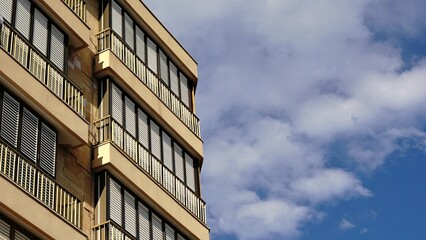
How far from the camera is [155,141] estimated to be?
30422 millimetres

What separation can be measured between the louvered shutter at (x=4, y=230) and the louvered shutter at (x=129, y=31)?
11.1 m

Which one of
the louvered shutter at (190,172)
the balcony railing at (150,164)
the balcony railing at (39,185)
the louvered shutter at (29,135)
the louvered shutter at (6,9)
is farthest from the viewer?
the louvered shutter at (190,172)

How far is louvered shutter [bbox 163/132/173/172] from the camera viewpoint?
30641 mm

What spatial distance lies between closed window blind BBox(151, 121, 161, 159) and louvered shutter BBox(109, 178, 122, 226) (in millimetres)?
3380

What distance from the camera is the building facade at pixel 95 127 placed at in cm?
2322

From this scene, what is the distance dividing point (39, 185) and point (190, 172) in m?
9.51

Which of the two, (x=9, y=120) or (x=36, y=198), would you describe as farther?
(x=9, y=120)

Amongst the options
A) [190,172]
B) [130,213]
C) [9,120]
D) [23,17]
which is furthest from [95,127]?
[190,172]

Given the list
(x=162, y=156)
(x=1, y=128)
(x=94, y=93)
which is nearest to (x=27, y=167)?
(x=1, y=128)

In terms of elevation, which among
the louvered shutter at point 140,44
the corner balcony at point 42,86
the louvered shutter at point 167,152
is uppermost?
the louvered shutter at point 140,44

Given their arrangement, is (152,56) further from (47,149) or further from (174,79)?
(47,149)

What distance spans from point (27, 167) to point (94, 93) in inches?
225

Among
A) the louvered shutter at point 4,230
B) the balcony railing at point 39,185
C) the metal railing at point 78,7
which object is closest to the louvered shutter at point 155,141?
the metal railing at point 78,7

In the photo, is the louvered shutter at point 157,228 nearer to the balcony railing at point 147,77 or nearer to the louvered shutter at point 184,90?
the balcony railing at point 147,77
